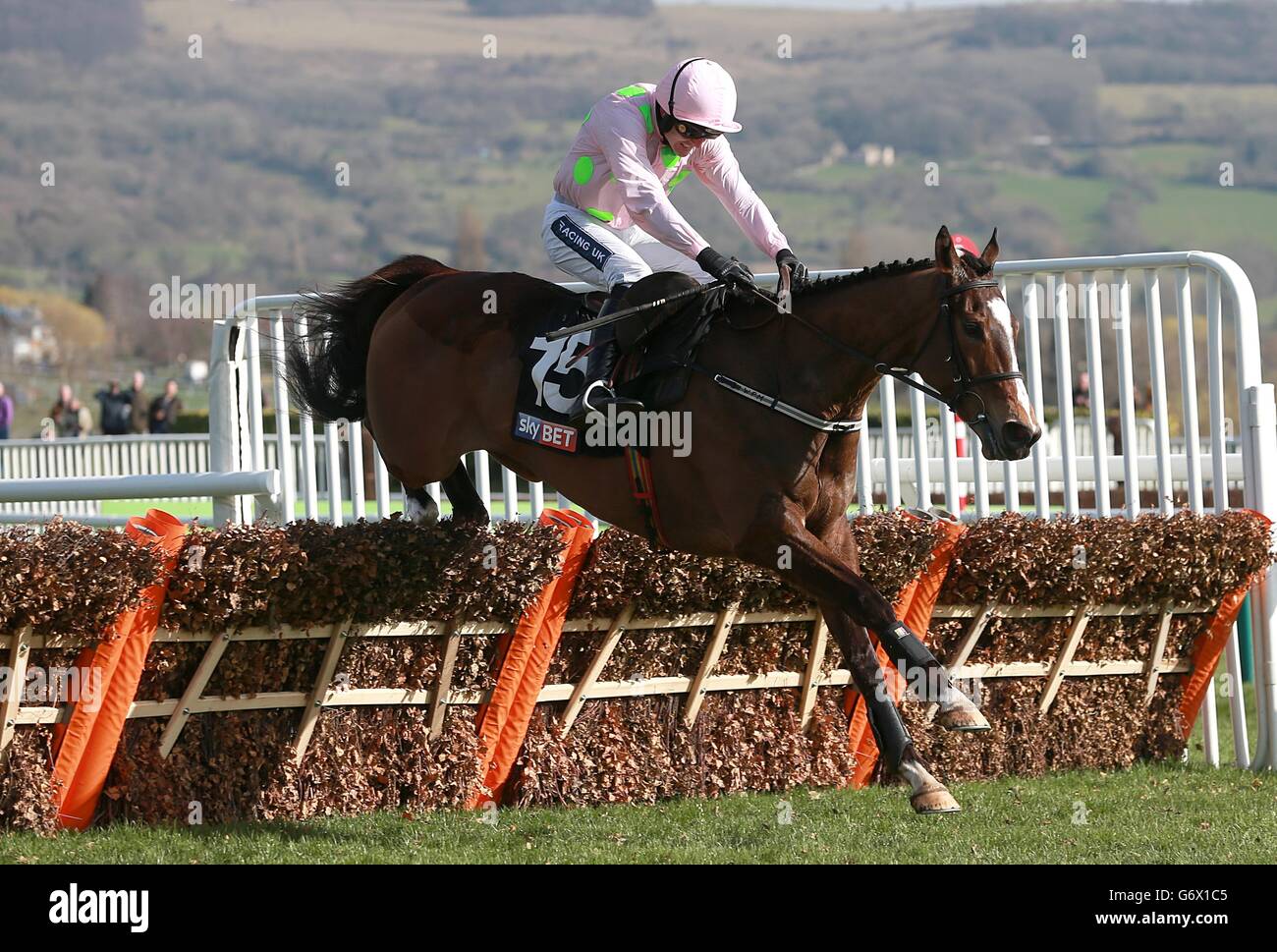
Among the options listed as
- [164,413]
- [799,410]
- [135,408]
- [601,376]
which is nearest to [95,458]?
[164,413]

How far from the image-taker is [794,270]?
5863 millimetres

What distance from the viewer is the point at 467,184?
117875 millimetres

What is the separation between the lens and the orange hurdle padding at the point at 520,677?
6.32 meters

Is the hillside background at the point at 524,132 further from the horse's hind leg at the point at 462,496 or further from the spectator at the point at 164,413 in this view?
the horse's hind leg at the point at 462,496

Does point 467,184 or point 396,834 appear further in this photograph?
point 467,184

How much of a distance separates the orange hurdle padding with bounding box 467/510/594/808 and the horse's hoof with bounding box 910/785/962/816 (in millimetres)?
1681

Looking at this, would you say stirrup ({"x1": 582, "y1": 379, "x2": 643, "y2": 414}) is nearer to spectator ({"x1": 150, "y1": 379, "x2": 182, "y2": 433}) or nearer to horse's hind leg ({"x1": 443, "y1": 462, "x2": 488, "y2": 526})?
horse's hind leg ({"x1": 443, "y1": 462, "x2": 488, "y2": 526})

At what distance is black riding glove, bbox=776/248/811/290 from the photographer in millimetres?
5816

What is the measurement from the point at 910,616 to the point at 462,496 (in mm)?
1963

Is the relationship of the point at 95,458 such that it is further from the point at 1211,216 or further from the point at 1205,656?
the point at 1211,216

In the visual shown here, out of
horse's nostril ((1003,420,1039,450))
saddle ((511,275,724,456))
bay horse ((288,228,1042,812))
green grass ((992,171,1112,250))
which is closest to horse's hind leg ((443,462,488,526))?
bay horse ((288,228,1042,812))
